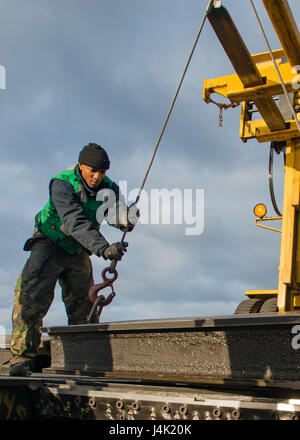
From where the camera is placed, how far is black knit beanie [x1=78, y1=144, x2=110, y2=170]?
4023 millimetres

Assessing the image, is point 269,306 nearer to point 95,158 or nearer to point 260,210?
point 260,210

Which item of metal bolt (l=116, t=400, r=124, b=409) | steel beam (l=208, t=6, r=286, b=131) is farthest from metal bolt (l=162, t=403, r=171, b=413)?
steel beam (l=208, t=6, r=286, b=131)

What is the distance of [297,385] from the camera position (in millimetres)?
2467

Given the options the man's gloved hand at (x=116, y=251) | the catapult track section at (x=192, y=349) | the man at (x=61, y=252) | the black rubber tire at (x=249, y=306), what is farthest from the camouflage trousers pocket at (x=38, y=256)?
the black rubber tire at (x=249, y=306)

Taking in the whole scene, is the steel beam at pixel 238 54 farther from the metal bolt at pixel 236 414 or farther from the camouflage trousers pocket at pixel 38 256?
the metal bolt at pixel 236 414

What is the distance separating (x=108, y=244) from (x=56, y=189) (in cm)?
78

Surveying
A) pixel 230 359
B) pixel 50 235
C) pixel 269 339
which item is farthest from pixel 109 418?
pixel 50 235

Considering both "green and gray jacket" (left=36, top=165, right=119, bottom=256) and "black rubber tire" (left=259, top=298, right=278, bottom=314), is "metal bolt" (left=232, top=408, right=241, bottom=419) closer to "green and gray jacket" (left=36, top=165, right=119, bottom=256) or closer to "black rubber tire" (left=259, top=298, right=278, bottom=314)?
"green and gray jacket" (left=36, top=165, right=119, bottom=256)

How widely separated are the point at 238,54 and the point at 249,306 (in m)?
3.81

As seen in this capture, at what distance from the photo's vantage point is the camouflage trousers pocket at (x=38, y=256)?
13.4ft

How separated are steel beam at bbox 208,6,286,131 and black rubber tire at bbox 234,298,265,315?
2.71 meters

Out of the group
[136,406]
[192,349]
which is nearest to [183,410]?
[136,406]

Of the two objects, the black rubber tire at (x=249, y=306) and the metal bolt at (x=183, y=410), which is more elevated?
the black rubber tire at (x=249, y=306)
